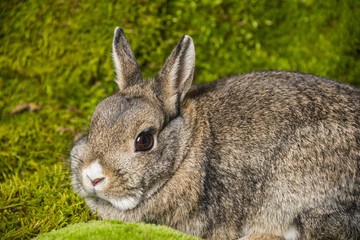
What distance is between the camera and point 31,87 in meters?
6.74

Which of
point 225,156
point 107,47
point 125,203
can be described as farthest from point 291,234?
point 107,47

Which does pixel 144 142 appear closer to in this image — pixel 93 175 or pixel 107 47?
pixel 93 175

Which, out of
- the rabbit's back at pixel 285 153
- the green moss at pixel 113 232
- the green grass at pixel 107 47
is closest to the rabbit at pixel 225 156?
the rabbit's back at pixel 285 153

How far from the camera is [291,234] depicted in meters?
4.73

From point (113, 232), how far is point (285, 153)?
200cm

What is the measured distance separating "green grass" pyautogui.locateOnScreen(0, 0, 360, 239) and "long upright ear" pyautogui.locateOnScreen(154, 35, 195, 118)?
204 cm

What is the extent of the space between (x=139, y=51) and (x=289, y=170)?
333 centimetres

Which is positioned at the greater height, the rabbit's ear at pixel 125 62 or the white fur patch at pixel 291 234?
the rabbit's ear at pixel 125 62

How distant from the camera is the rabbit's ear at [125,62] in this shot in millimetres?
5117

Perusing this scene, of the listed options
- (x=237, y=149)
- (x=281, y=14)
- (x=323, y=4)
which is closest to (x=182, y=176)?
(x=237, y=149)

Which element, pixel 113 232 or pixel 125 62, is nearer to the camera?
pixel 113 232

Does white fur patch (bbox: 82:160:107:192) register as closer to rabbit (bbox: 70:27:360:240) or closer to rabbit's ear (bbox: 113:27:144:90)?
rabbit (bbox: 70:27:360:240)

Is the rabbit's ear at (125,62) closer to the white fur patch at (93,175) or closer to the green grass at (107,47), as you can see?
the white fur patch at (93,175)

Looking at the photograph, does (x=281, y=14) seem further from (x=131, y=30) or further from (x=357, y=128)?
(x=357, y=128)
